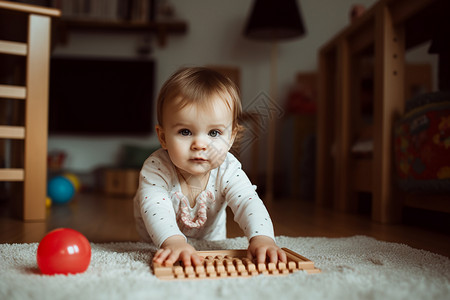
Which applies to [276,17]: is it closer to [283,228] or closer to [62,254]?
[283,228]

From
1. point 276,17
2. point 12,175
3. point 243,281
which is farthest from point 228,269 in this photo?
point 276,17

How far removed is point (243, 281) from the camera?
603mm

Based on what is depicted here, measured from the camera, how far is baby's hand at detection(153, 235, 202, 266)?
26.2 inches

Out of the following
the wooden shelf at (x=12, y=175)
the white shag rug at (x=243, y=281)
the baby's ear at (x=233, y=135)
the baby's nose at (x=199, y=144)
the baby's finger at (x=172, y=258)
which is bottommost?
the white shag rug at (x=243, y=281)

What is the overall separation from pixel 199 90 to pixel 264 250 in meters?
0.32

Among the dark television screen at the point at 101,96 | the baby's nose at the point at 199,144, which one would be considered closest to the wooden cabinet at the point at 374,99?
the baby's nose at the point at 199,144

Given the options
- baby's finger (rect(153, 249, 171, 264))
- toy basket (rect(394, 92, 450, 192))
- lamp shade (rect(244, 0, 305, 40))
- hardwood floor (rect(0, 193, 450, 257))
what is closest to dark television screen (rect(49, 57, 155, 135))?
lamp shade (rect(244, 0, 305, 40))

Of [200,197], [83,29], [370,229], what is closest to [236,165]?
[200,197]

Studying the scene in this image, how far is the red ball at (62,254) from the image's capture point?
24.8 inches

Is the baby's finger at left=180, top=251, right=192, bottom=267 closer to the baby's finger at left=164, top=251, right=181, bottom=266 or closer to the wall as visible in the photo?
the baby's finger at left=164, top=251, right=181, bottom=266

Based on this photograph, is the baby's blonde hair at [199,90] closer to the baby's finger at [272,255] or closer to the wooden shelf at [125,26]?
the baby's finger at [272,255]

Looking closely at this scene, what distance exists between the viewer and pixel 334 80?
86.3 inches

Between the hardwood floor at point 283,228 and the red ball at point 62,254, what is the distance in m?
0.41

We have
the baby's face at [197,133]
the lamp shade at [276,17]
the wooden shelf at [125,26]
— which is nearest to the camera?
the baby's face at [197,133]
